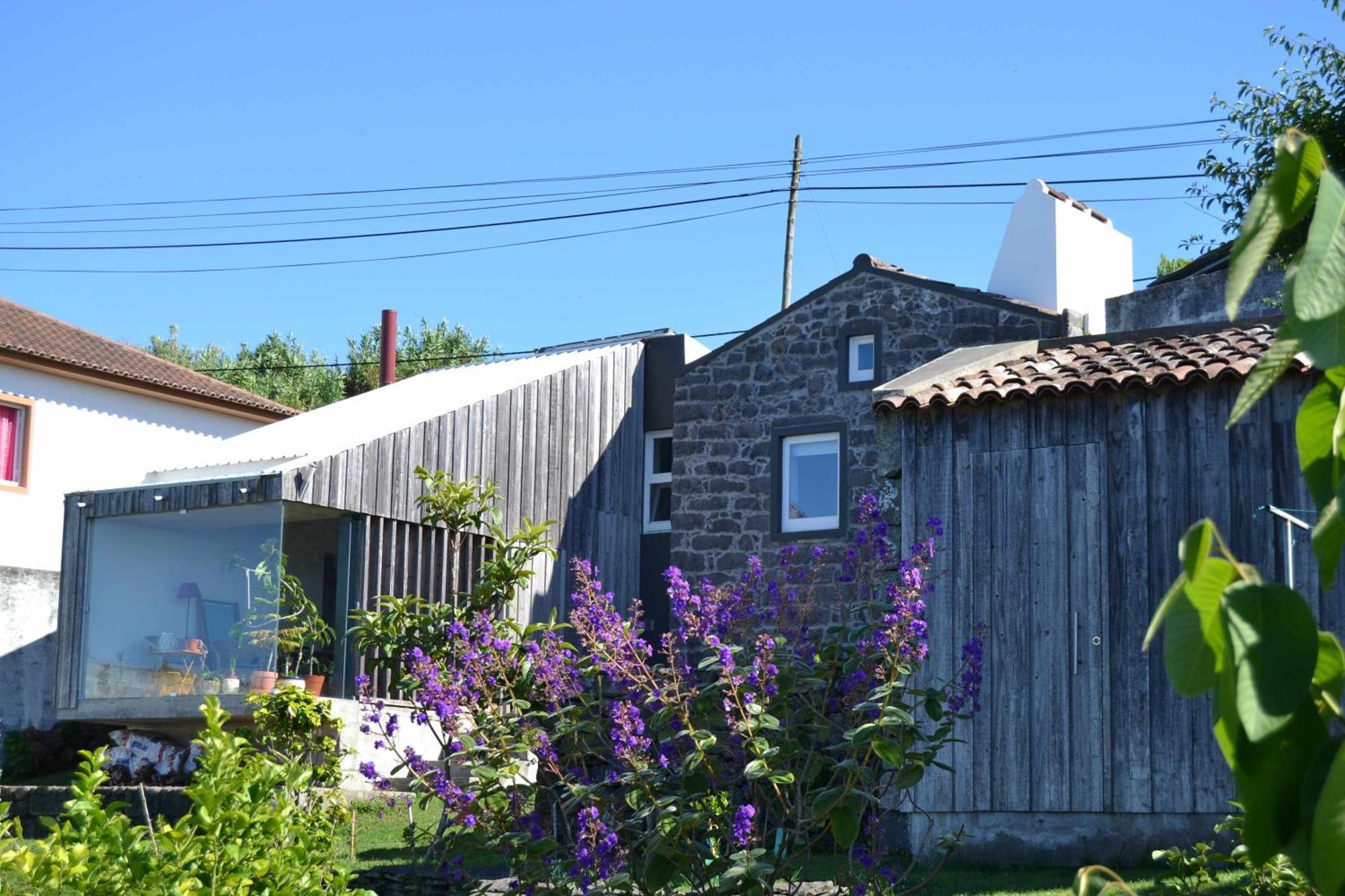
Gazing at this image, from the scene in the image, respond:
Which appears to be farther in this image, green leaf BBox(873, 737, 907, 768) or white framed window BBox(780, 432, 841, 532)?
white framed window BBox(780, 432, 841, 532)

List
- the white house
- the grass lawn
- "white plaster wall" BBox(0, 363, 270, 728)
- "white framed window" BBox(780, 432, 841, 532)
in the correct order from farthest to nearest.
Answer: the white house, "white plaster wall" BBox(0, 363, 270, 728), "white framed window" BBox(780, 432, 841, 532), the grass lawn

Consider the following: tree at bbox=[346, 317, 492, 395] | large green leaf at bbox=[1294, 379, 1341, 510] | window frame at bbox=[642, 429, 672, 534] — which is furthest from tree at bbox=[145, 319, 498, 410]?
large green leaf at bbox=[1294, 379, 1341, 510]

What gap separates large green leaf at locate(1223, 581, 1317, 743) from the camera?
1.07 meters

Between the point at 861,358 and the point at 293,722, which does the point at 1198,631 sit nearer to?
the point at 293,722

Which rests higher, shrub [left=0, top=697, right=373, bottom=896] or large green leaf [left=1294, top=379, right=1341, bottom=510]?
large green leaf [left=1294, top=379, right=1341, bottom=510]

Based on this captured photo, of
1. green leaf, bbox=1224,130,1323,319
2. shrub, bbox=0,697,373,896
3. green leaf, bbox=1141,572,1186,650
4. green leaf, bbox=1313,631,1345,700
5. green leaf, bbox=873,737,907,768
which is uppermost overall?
green leaf, bbox=1224,130,1323,319

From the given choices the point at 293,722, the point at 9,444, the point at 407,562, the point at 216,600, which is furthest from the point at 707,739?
the point at 9,444

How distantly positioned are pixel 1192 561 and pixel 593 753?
5.44m

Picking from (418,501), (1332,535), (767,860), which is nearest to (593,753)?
(767,860)

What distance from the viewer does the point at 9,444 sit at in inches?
806

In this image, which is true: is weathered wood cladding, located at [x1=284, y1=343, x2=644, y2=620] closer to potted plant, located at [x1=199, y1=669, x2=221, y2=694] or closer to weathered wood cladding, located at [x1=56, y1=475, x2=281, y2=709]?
weathered wood cladding, located at [x1=56, y1=475, x2=281, y2=709]

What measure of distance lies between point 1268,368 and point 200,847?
3.50m

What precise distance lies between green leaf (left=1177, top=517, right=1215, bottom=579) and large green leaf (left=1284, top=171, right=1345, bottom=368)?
0.15 m

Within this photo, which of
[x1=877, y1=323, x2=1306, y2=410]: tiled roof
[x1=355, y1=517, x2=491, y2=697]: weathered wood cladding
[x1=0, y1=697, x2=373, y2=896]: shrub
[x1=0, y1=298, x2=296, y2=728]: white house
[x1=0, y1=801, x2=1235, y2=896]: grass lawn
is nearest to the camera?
[x1=0, y1=697, x2=373, y2=896]: shrub
